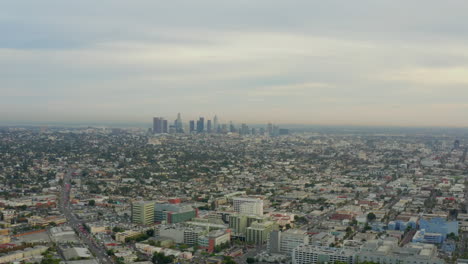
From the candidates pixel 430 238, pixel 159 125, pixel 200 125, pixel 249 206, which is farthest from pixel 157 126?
pixel 430 238

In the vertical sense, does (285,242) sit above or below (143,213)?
below

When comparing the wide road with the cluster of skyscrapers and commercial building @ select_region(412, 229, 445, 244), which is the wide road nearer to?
commercial building @ select_region(412, 229, 445, 244)

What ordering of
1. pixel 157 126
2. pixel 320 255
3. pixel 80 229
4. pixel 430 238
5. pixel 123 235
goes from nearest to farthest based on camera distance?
pixel 320 255
pixel 123 235
pixel 430 238
pixel 80 229
pixel 157 126

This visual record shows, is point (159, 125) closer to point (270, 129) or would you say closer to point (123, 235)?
point (270, 129)

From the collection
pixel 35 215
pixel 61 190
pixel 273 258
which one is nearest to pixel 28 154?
pixel 61 190

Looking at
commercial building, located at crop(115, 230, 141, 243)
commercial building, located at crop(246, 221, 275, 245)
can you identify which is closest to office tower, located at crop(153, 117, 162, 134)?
commercial building, located at crop(115, 230, 141, 243)

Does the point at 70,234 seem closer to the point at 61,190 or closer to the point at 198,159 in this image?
the point at 61,190
